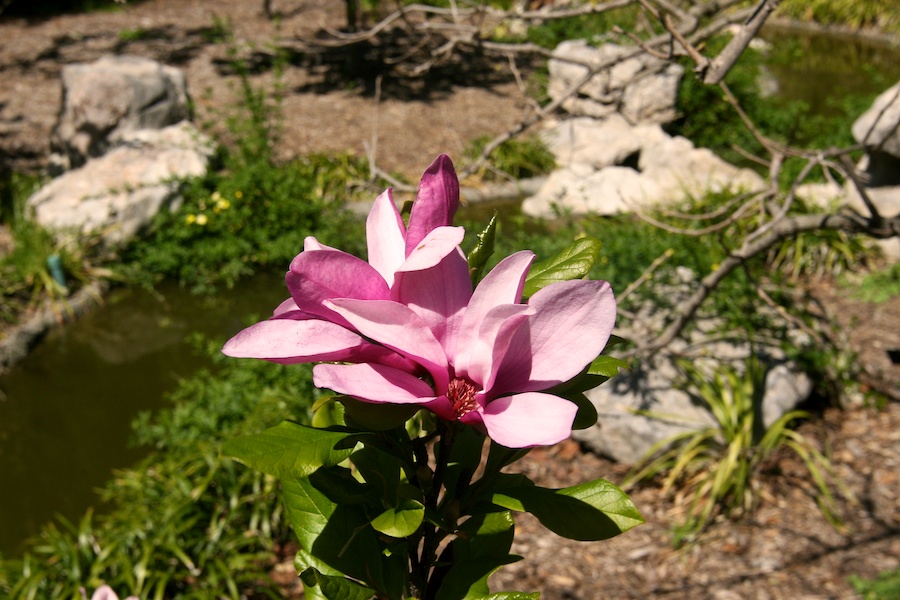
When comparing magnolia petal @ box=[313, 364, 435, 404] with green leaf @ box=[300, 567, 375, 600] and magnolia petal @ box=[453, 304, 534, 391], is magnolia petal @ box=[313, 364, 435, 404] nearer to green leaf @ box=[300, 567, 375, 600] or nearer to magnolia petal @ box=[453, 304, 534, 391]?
magnolia petal @ box=[453, 304, 534, 391]

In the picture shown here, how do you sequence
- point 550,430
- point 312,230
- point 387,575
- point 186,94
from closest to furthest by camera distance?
point 550,430 → point 387,575 → point 312,230 → point 186,94

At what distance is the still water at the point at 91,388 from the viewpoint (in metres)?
4.56

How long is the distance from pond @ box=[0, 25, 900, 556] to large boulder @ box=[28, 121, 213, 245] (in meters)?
0.68

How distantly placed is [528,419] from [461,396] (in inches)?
3.6

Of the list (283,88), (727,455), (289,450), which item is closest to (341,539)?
(289,450)

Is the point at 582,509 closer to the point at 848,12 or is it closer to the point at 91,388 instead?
the point at 91,388

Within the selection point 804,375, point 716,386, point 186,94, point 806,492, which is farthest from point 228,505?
point 186,94

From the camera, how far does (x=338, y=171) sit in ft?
25.9

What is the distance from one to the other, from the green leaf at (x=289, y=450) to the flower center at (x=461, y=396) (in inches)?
5.1

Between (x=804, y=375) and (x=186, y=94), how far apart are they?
7.25 m

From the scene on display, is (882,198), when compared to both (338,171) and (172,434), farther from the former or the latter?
(172,434)

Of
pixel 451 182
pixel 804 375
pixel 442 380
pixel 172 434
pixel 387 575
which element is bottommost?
pixel 172 434

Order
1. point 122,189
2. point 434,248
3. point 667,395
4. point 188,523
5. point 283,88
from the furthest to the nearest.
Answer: point 283,88, point 122,189, point 667,395, point 188,523, point 434,248

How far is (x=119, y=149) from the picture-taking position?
7.29m
